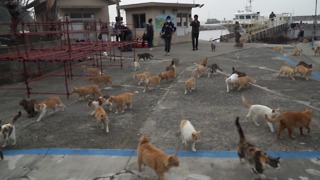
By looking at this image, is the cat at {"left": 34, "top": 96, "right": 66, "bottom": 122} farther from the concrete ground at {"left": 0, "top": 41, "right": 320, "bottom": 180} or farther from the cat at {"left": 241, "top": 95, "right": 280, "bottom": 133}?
the cat at {"left": 241, "top": 95, "right": 280, "bottom": 133}

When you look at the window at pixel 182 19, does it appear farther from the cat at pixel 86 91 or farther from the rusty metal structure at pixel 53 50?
the cat at pixel 86 91

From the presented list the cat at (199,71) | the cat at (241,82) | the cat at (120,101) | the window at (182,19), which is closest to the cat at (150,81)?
the cat at (120,101)

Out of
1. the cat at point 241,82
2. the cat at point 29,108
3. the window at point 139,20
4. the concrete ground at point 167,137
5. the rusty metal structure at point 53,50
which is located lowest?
the concrete ground at point 167,137

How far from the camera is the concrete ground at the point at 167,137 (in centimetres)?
412

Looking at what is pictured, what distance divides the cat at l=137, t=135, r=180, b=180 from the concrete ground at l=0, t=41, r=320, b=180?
0.74 feet

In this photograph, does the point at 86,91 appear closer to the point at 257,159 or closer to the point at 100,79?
the point at 100,79

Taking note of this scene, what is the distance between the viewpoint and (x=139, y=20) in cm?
2255

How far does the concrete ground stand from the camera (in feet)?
13.5

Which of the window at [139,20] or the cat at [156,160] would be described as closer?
the cat at [156,160]

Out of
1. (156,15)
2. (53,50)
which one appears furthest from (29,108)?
(156,15)

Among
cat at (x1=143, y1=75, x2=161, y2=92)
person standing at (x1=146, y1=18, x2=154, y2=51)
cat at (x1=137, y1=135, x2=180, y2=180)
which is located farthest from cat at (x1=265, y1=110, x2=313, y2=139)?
person standing at (x1=146, y1=18, x2=154, y2=51)

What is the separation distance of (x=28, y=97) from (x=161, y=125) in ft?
15.4

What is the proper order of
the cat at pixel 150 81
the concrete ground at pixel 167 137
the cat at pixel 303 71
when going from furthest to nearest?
the cat at pixel 303 71, the cat at pixel 150 81, the concrete ground at pixel 167 137

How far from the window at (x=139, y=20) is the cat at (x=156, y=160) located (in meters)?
19.3
